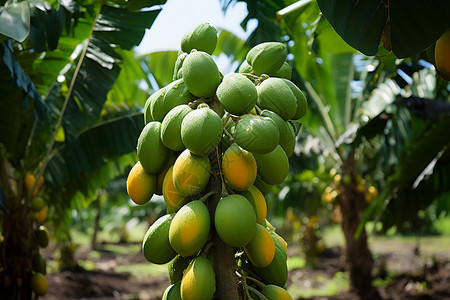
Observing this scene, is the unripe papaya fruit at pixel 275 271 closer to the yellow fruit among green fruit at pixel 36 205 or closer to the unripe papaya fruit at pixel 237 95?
the unripe papaya fruit at pixel 237 95

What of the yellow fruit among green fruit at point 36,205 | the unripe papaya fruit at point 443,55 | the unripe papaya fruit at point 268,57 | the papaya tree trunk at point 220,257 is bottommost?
the yellow fruit among green fruit at point 36,205

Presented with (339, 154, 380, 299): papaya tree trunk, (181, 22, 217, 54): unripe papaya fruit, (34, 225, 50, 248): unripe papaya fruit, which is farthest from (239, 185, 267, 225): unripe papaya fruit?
(339, 154, 380, 299): papaya tree trunk

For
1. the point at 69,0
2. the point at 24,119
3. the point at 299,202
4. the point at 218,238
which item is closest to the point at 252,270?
the point at 218,238

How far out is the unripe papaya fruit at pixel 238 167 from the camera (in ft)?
3.30

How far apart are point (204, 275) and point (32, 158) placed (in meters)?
2.69

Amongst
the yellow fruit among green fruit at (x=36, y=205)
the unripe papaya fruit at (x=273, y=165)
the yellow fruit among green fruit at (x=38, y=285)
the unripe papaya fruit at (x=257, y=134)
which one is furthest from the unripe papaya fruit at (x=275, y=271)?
the yellow fruit among green fruit at (x=36, y=205)

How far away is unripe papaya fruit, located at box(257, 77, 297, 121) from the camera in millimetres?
1068

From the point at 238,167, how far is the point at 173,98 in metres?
0.29

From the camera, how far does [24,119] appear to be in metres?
2.83

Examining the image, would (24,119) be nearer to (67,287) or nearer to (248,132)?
(248,132)

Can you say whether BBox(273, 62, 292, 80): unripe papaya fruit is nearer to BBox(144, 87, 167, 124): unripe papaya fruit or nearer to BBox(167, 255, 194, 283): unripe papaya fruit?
BBox(144, 87, 167, 124): unripe papaya fruit

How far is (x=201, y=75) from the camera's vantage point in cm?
106

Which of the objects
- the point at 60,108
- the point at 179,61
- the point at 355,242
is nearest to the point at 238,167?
the point at 179,61

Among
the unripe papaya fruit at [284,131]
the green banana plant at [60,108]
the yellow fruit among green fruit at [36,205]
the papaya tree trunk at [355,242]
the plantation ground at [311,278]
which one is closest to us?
the unripe papaya fruit at [284,131]
